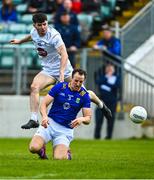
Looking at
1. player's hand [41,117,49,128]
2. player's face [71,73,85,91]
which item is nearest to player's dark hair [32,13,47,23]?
player's face [71,73,85,91]

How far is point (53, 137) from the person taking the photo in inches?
650

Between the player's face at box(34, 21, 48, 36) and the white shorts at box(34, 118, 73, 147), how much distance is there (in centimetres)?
200

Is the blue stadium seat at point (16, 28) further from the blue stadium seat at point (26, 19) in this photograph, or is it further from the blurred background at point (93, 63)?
the blue stadium seat at point (26, 19)

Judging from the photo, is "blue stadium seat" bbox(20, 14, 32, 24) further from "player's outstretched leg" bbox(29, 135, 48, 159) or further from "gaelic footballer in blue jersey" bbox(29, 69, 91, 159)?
"player's outstretched leg" bbox(29, 135, 48, 159)

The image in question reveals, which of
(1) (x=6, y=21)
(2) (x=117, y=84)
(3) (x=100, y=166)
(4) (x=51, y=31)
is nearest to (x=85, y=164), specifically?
(3) (x=100, y=166)

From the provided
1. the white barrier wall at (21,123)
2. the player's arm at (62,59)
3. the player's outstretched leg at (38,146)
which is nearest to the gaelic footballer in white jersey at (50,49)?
the player's arm at (62,59)

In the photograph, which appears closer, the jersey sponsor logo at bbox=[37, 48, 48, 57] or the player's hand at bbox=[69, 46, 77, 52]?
the jersey sponsor logo at bbox=[37, 48, 48, 57]

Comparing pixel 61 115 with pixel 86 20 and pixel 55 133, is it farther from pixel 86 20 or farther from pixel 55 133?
pixel 86 20

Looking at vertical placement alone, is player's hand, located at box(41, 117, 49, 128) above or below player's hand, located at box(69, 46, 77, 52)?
above

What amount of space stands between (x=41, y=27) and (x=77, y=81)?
214 cm

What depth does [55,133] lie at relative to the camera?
16422 millimetres

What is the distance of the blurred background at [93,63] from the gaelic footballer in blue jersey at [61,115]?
28.0ft

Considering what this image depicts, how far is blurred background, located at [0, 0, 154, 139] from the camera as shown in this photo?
25.7m

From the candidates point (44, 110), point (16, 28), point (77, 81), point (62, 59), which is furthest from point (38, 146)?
point (16, 28)
